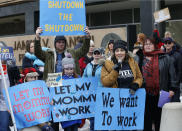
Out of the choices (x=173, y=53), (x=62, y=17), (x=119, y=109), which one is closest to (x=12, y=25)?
(x=173, y=53)

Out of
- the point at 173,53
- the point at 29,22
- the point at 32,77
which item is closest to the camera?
the point at 32,77

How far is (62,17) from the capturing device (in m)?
6.29

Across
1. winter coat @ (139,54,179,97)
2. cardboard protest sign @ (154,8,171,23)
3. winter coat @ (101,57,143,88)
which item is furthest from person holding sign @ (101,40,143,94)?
cardboard protest sign @ (154,8,171,23)

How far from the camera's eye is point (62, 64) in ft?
18.6

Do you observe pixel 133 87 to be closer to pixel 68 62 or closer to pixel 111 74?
pixel 111 74

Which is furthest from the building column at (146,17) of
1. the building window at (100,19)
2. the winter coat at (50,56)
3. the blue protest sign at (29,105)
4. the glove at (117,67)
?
the blue protest sign at (29,105)

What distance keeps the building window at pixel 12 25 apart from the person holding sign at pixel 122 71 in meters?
15.8

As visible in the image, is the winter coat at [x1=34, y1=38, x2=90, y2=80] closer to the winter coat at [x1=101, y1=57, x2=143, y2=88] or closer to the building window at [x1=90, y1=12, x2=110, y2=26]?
the winter coat at [x1=101, y1=57, x2=143, y2=88]

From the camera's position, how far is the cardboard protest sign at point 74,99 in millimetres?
5602

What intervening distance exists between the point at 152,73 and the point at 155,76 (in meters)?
0.07

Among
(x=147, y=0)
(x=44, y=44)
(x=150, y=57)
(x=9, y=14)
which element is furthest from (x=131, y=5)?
(x=150, y=57)

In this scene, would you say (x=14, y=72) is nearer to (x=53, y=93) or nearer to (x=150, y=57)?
(x=53, y=93)

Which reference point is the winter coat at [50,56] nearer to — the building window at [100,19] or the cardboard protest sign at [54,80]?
the cardboard protest sign at [54,80]

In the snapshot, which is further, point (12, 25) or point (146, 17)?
point (12, 25)
